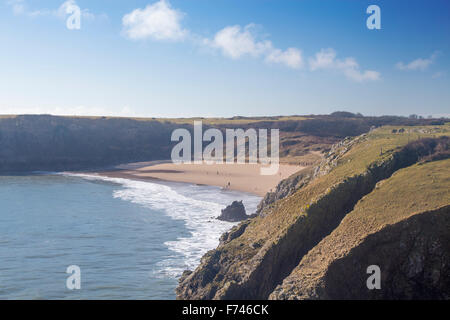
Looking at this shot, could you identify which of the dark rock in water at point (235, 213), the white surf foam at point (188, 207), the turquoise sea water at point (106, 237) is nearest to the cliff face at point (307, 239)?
the turquoise sea water at point (106, 237)

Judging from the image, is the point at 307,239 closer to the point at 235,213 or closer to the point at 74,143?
the point at 235,213

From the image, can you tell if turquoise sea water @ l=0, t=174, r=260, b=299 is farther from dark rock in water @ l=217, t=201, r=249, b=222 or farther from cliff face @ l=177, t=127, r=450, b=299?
cliff face @ l=177, t=127, r=450, b=299

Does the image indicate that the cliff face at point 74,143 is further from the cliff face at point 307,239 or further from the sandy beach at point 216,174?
the cliff face at point 307,239

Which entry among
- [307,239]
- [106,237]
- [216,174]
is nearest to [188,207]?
[106,237]

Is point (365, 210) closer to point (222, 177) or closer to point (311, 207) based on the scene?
point (311, 207)

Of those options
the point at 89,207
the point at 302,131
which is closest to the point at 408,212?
the point at 89,207

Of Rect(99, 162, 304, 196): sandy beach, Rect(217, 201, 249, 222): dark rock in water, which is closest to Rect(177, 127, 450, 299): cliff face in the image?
Rect(217, 201, 249, 222): dark rock in water
